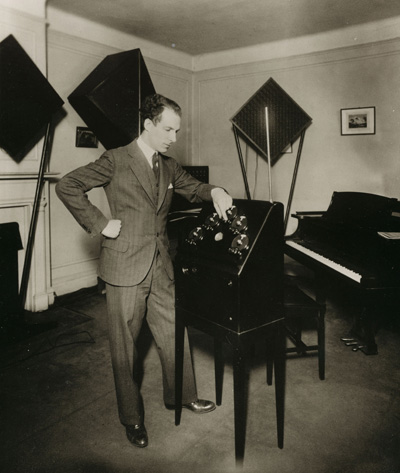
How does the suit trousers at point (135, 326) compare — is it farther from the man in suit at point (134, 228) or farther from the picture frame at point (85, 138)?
the picture frame at point (85, 138)

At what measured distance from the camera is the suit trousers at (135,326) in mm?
1969

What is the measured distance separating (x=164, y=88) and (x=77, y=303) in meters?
3.02

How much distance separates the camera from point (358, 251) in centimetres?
277

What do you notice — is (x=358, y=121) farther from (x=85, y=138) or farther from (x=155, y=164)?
(x=155, y=164)

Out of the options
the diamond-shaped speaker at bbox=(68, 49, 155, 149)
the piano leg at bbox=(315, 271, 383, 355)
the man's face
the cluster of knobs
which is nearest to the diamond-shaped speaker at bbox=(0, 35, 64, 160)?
the diamond-shaped speaker at bbox=(68, 49, 155, 149)

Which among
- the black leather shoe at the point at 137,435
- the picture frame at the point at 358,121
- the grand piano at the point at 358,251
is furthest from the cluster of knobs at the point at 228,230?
the picture frame at the point at 358,121

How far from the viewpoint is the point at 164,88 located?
542 centimetres

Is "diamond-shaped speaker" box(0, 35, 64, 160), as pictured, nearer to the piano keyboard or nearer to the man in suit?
Result: the man in suit

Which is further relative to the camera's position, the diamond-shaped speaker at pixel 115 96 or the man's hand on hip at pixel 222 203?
the diamond-shaped speaker at pixel 115 96

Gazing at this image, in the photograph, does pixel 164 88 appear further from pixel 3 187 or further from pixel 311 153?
pixel 3 187

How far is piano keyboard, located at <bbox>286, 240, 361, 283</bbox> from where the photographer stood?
256 cm

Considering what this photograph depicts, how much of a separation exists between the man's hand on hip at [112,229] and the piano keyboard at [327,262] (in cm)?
151

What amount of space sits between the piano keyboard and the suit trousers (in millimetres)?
1148

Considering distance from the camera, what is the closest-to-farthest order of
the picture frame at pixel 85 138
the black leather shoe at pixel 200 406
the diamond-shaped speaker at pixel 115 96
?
1. the black leather shoe at pixel 200 406
2. the diamond-shaped speaker at pixel 115 96
3. the picture frame at pixel 85 138
